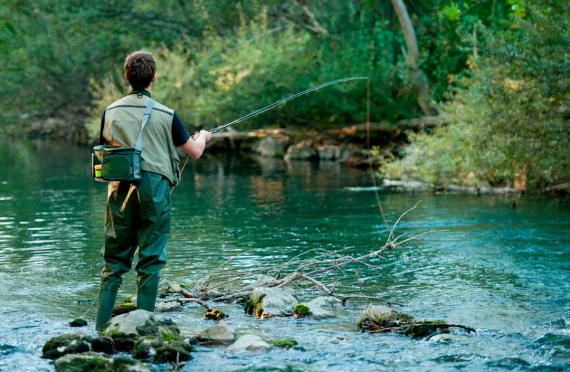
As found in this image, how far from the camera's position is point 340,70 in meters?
29.0

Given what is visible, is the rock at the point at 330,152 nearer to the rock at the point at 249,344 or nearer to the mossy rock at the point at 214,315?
the mossy rock at the point at 214,315

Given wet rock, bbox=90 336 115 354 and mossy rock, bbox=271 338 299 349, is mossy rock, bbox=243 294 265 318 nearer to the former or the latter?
mossy rock, bbox=271 338 299 349

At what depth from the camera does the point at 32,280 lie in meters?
9.70

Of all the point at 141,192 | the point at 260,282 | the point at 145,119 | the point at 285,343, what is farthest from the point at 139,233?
the point at 260,282

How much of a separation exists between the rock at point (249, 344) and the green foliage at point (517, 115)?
1006cm

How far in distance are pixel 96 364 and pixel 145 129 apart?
171 cm

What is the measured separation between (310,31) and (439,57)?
612 centimetres

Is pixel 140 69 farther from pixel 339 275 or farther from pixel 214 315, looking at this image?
pixel 339 275

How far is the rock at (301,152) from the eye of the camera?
99.3 feet

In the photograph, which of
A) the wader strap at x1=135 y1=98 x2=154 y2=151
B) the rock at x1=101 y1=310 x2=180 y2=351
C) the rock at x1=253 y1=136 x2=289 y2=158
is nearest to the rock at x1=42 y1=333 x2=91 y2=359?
the rock at x1=101 y1=310 x2=180 y2=351

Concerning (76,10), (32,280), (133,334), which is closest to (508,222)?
(32,280)

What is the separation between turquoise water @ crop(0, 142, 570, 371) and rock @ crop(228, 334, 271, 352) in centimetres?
9

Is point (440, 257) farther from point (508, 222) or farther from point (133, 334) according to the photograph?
point (133, 334)

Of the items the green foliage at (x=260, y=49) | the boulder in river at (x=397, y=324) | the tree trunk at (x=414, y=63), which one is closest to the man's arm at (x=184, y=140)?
the boulder in river at (x=397, y=324)
